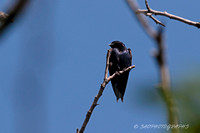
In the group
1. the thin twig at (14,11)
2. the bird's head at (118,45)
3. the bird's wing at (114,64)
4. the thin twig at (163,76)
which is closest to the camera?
the thin twig at (163,76)

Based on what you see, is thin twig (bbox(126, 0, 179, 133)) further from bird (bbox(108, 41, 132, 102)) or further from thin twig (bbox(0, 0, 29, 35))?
bird (bbox(108, 41, 132, 102))

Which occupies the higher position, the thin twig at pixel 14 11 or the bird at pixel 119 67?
the thin twig at pixel 14 11

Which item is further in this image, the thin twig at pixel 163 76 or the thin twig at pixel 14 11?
the thin twig at pixel 14 11

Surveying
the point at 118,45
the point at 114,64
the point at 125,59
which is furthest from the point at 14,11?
the point at 118,45

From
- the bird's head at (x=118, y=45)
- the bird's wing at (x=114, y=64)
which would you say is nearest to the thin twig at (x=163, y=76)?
the bird's wing at (x=114, y=64)

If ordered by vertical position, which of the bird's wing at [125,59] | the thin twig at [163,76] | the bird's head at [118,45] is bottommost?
the thin twig at [163,76]

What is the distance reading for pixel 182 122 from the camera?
1237 millimetres

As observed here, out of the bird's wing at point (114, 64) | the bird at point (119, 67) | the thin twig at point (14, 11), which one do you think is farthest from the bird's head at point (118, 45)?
the thin twig at point (14, 11)

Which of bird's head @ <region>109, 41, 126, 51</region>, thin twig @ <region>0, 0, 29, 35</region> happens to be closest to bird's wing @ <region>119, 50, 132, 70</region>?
bird's head @ <region>109, 41, 126, 51</region>

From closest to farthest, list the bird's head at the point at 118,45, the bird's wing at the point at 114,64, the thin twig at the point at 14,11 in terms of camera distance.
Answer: the thin twig at the point at 14,11 < the bird's wing at the point at 114,64 < the bird's head at the point at 118,45

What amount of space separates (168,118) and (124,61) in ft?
26.2

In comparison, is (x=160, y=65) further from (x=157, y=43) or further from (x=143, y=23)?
(x=143, y=23)

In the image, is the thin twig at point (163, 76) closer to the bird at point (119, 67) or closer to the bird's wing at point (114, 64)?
the bird at point (119, 67)

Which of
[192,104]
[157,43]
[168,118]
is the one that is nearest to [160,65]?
[157,43]
